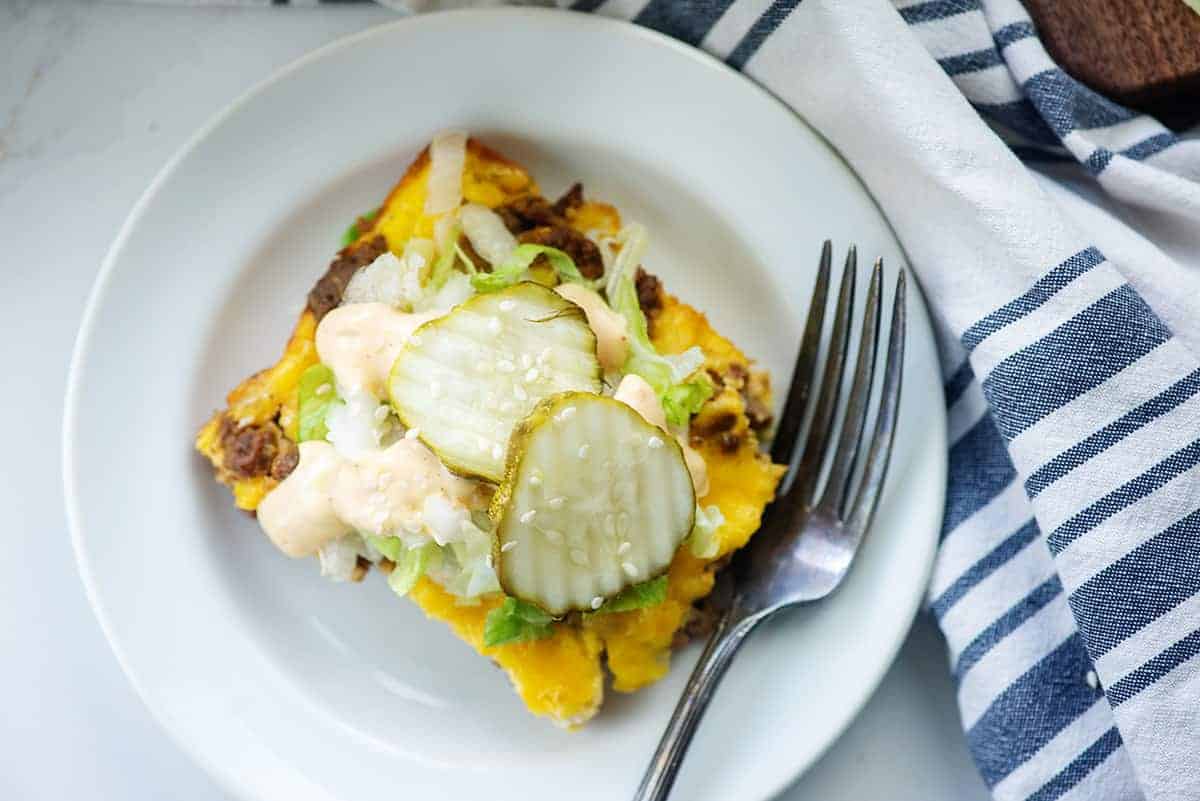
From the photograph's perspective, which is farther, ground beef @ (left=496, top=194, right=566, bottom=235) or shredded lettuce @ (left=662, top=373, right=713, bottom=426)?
ground beef @ (left=496, top=194, right=566, bottom=235)

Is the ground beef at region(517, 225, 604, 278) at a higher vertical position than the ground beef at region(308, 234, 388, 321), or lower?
higher

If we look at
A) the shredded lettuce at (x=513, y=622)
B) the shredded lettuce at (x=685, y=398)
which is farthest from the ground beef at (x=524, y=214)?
the shredded lettuce at (x=513, y=622)

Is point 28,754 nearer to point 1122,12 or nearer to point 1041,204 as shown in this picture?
point 1041,204

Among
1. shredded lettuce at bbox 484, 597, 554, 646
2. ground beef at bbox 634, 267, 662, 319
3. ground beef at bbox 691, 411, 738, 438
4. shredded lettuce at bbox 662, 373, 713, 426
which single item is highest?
ground beef at bbox 634, 267, 662, 319

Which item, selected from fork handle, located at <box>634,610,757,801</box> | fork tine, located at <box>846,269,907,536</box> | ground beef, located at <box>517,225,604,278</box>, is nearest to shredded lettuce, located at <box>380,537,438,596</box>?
fork handle, located at <box>634,610,757,801</box>

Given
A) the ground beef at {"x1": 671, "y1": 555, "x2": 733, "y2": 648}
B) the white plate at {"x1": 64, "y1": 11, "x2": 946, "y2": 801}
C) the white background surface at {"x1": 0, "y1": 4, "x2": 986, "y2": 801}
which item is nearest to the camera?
the white plate at {"x1": 64, "y1": 11, "x2": 946, "y2": 801}

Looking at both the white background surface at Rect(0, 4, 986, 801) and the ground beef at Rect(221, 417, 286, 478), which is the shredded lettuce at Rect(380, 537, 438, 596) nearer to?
the ground beef at Rect(221, 417, 286, 478)
